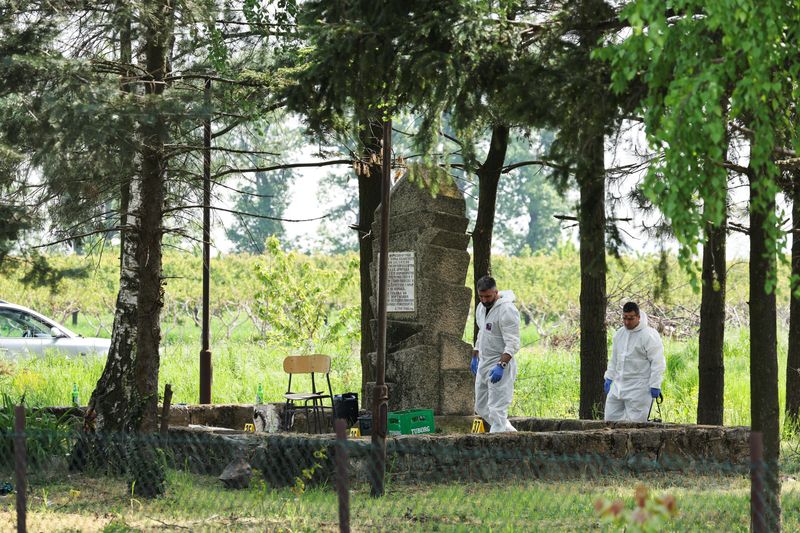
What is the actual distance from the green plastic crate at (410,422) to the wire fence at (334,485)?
0.95 m

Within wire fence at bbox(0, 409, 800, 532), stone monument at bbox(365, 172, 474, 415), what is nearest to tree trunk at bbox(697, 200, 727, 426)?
wire fence at bbox(0, 409, 800, 532)

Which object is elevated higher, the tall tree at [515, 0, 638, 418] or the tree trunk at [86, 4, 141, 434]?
the tall tree at [515, 0, 638, 418]

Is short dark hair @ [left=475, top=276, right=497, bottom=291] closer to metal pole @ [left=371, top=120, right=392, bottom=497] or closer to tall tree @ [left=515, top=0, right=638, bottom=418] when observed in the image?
metal pole @ [left=371, top=120, right=392, bottom=497]

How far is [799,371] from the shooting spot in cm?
1479

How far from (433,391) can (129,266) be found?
11.6 feet

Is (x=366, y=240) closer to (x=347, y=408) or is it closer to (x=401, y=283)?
(x=401, y=283)

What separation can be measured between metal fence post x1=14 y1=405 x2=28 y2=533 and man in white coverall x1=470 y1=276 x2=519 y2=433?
564 cm

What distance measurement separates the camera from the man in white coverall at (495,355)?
1236 centimetres

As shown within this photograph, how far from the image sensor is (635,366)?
1302 cm

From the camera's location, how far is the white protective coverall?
12.4 metres

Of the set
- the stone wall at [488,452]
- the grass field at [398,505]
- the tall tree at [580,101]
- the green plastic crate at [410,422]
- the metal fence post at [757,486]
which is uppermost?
the tall tree at [580,101]

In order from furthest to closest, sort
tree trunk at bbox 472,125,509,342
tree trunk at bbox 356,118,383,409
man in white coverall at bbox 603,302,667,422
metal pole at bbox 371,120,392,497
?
tree trunk at bbox 472,125,509,342
tree trunk at bbox 356,118,383,409
man in white coverall at bbox 603,302,667,422
metal pole at bbox 371,120,392,497

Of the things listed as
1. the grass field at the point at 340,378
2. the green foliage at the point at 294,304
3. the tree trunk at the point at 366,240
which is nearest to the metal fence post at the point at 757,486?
the tree trunk at the point at 366,240

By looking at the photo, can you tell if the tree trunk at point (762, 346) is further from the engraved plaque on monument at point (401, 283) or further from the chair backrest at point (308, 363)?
the chair backrest at point (308, 363)
